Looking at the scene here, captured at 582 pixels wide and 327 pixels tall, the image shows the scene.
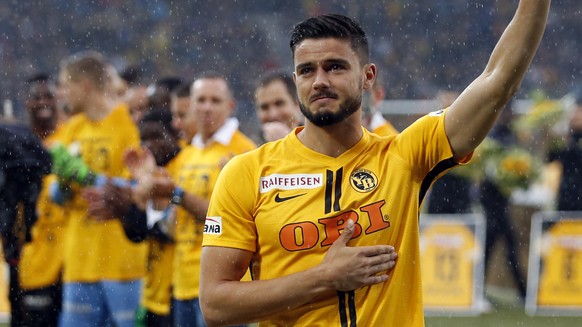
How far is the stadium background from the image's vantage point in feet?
62.3

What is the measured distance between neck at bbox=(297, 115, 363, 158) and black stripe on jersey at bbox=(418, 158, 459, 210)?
0.87 feet

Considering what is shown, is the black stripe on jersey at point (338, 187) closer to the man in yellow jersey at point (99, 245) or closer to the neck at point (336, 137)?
the neck at point (336, 137)

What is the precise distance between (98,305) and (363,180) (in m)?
4.88

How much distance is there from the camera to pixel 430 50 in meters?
19.7

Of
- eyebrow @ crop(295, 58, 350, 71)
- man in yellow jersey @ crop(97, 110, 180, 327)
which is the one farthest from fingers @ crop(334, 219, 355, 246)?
man in yellow jersey @ crop(97, 110, 180, 327)

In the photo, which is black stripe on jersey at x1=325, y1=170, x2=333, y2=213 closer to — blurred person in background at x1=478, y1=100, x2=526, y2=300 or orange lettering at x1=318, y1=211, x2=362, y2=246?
orange lettering at x1=318, y1=211, x2=362, y2=246

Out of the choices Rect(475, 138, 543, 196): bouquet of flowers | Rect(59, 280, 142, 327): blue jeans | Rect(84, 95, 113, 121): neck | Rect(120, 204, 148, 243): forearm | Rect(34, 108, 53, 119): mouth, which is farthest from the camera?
Rect(475, 138, 543, 196): bouquet of flowers

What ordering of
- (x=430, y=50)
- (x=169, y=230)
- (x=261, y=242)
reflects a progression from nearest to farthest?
(x=261, y=242) → (x=169, y=230) → (x=430, y=50)

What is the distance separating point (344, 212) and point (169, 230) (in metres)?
4.44

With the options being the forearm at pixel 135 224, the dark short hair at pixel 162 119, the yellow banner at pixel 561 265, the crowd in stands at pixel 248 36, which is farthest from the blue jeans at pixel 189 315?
the crowd in stands at pixel 248 36

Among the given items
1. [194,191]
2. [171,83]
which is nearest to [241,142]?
[194,191]

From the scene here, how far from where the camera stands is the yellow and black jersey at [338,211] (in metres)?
3.36

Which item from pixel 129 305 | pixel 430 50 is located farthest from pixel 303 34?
pixel 430 50

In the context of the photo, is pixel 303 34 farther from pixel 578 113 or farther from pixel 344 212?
pixel 578 113
